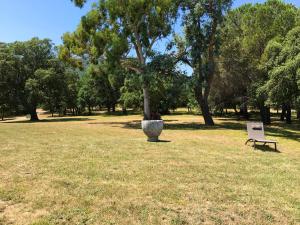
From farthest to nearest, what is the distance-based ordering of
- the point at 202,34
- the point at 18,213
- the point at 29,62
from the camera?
1. the point at 29,62
2. the point at 202,34
3. the point at 18,213

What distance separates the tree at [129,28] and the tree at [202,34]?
1693 millimetres

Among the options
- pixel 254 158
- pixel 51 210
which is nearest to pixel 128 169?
pixel 51 210

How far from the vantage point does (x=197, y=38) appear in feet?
84.0

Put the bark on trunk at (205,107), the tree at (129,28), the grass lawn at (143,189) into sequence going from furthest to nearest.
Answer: the bark on trunk at (205,107), the tree at (129,28), the grass lawn at (143,189)

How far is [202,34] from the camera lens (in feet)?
84.3

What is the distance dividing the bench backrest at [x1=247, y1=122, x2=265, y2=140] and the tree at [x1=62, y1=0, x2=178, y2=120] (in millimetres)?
12173

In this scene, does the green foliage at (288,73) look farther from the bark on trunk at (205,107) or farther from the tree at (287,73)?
the bark on trunk at (205,107)

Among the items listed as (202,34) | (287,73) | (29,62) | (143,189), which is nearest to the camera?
(143,189)

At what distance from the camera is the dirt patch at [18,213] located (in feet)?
14.9

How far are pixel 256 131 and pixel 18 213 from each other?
10.8 metres

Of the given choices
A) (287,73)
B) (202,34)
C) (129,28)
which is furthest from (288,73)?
(129,28)

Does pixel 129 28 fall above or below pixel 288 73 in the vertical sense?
above

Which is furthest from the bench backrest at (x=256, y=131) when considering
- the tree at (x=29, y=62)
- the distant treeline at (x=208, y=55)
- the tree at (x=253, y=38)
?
the tree at (x=29, y=62)

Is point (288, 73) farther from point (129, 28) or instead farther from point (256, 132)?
point (129, 28)
